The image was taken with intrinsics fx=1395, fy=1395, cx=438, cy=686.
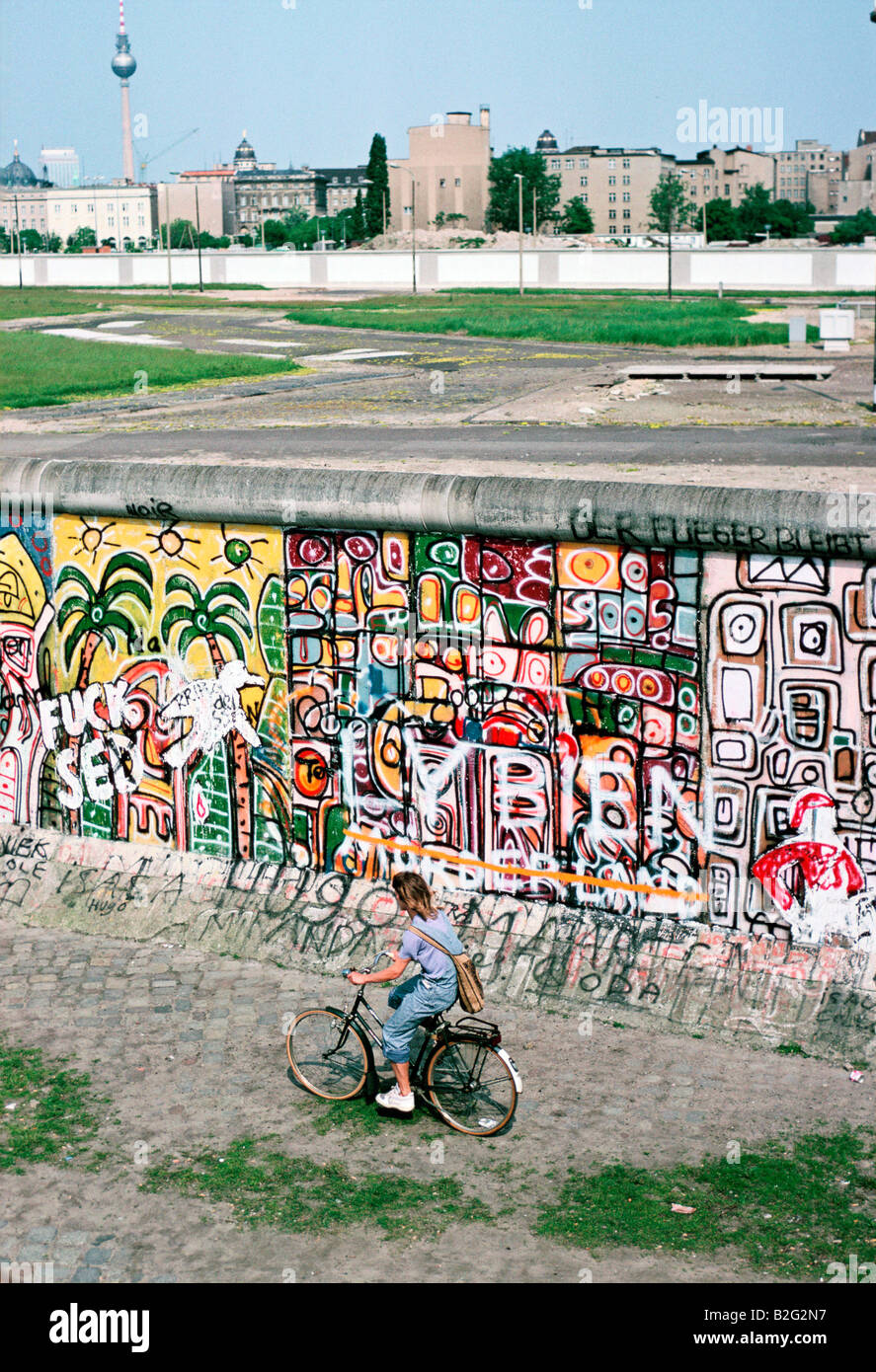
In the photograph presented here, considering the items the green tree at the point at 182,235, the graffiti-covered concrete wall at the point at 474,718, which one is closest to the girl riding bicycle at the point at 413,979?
the graffiti-covered concrete wall at the point at 474,718

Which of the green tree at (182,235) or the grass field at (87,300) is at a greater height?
the green tree at (182,235)

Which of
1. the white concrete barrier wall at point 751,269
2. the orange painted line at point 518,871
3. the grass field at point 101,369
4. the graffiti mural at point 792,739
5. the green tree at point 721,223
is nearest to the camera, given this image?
the graffiti mural at point 792,739

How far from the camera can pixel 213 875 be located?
36.2 feet

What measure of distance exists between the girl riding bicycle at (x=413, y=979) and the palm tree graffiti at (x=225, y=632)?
321 cm

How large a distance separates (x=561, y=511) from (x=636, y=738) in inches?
62.4

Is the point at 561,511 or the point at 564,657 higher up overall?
the point at 561,511

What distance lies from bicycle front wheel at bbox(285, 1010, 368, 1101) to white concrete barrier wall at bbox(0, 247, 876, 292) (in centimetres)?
11211

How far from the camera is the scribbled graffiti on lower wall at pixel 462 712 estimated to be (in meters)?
8.74

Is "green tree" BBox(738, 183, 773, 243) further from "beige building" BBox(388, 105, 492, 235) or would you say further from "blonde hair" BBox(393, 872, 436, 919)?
"blonde hair" BBox(393, 872, 436, 919)

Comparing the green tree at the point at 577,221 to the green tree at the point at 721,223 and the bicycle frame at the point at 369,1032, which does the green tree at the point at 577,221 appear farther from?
the bicycle frame at the point at 369,1032

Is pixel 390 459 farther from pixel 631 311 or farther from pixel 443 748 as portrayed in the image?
pixel 631 311

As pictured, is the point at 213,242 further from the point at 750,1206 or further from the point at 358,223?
the point at 750,1206

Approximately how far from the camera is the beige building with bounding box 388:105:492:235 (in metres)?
185
